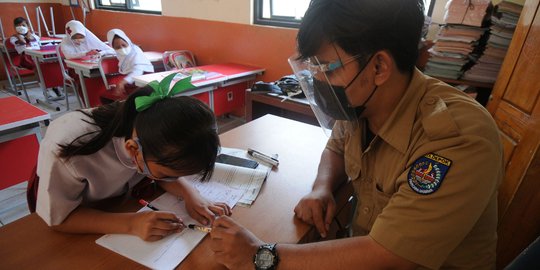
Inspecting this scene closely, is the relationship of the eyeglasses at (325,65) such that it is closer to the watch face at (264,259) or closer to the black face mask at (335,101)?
the black face mask at (335,101)

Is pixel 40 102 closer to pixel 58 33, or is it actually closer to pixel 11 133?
pixel 58 33

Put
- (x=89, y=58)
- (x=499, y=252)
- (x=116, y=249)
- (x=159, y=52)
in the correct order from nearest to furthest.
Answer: (x=116, y=249)
(x=499, y=252)
(x=89, y=58)
(x=159, y=52)

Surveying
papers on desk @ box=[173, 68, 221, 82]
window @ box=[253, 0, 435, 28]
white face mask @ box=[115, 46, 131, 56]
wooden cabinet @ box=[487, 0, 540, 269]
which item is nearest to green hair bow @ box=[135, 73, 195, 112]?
wooden cabinet @ box=[487, 0, 540, 269]

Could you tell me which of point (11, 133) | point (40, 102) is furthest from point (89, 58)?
point (11, 133)

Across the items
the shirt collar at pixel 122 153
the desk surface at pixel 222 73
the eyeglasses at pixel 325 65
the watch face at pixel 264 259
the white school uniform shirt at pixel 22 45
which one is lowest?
the white school uniform shirt at pixel 22 45

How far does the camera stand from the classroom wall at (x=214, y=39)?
10.5 ft

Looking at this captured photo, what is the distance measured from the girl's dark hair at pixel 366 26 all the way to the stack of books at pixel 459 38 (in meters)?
1.41

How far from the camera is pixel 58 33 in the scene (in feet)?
20.2

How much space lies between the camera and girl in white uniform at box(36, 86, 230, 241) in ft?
2.55

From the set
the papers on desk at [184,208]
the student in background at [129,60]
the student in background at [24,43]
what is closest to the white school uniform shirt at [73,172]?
the papers on desk at [184,208]

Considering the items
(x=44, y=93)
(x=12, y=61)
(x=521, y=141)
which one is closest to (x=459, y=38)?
(x=521, y=141)

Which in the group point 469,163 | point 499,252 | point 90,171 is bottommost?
point 499,252

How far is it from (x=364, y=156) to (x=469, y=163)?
33cm

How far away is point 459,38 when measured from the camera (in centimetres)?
185
